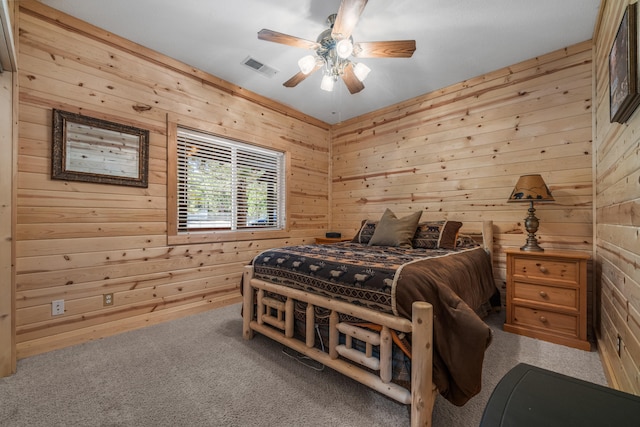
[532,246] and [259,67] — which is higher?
[259,67]

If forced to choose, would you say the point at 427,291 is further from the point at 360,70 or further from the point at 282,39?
the point at 282,39

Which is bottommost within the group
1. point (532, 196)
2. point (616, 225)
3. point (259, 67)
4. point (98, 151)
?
point (616, 225)

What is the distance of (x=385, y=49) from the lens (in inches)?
80.7

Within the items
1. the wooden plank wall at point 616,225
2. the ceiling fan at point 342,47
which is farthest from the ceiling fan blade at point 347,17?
the wooden plank wall at point 616,225

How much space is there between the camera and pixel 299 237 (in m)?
4.11

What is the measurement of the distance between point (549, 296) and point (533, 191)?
2.91ft

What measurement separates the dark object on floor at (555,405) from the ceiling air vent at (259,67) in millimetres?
3164

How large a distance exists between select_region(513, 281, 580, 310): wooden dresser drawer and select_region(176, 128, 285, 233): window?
9.18ft

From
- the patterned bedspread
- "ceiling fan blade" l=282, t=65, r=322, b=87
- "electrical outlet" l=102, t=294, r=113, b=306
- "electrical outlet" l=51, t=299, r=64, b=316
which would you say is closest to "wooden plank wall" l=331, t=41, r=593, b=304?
the patterned bedspread

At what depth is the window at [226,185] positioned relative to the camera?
9.78ft

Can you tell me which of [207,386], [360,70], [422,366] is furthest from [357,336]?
[360,70]

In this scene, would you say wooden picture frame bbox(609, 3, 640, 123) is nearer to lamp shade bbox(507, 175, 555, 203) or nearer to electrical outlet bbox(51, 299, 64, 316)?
lamp shade bbox(507, 175, 555, 203)

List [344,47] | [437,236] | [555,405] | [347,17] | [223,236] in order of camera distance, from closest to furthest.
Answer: [555,405] < [347,17] < [344,47] < [437,236] < [223,236]

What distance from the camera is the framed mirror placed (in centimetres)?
217
